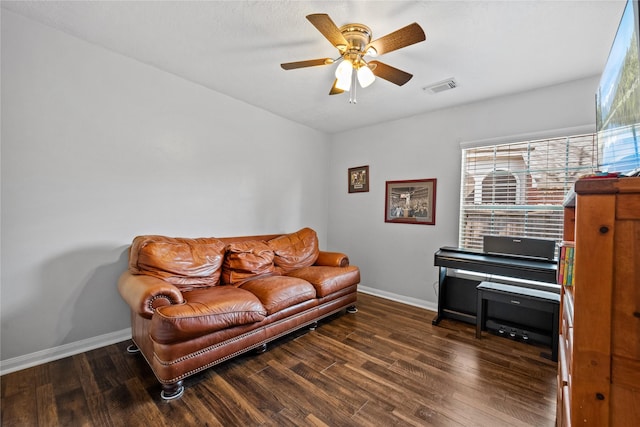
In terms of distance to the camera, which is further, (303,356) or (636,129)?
(303,356)

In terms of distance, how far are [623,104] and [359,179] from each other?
10.7 feet

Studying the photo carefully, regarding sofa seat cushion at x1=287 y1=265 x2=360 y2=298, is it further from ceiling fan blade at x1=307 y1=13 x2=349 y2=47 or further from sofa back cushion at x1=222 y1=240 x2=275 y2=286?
ceiling fan blade at x1=307 y1=13 x2=349 y2=47

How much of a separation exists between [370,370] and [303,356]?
57 centimetres

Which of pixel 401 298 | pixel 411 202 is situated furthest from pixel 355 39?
pixel 401 298

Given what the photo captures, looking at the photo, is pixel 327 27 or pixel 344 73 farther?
pixel 344 73

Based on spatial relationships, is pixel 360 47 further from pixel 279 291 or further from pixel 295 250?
pixel 295 250

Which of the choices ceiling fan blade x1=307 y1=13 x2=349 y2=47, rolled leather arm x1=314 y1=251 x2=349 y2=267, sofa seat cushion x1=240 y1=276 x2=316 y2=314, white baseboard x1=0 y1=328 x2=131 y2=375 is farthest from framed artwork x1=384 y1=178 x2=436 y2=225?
white baseboard x1=0 y1=328 x2=131 y2=375

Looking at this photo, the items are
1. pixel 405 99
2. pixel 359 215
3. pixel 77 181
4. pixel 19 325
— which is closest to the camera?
pixel 19 325

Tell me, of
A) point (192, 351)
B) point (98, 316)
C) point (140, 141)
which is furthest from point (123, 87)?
point (192, 351)

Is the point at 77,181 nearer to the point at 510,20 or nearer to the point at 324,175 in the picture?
the point at 324,175

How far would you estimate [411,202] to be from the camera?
3.72 metres

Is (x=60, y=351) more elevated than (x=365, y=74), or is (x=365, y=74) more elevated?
(x=365, y=74)

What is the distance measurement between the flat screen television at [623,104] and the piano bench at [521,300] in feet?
5.11

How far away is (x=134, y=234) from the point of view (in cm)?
259
